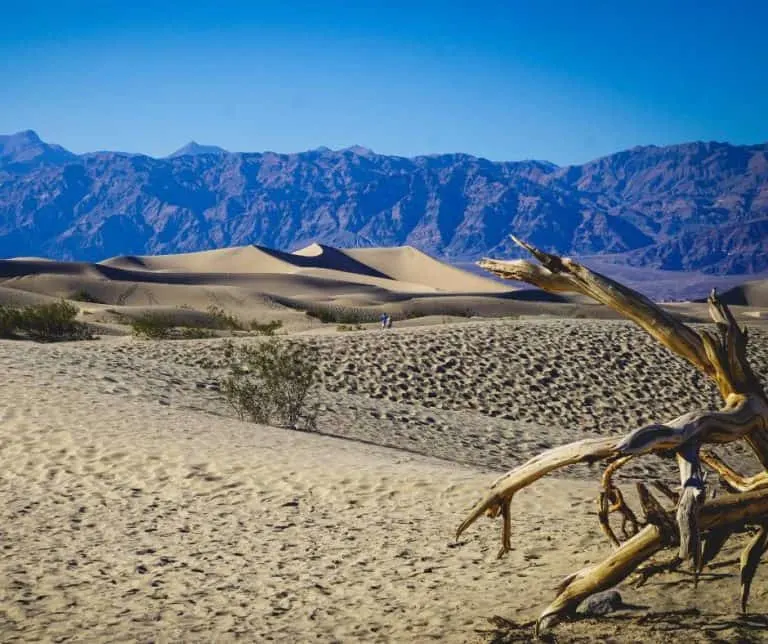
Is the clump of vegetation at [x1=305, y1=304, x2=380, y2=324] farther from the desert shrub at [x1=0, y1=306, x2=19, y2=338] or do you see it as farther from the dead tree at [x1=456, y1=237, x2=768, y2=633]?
the dead tree at [x1=456, y1=237, x2=768, y2=633]

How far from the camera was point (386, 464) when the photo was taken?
34.8 ft

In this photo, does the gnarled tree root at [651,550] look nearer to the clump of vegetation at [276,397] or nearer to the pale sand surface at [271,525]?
the pale sand surface at [271,525]

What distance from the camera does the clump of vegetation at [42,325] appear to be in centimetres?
2573

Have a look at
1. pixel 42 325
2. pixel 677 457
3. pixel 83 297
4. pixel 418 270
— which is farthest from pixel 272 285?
pixel 677 457

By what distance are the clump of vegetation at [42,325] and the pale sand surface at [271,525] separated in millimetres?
8814

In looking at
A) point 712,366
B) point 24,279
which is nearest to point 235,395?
point 712,366

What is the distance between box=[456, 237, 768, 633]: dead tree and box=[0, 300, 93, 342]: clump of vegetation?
22.2m

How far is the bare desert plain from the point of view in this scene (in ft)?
19.4

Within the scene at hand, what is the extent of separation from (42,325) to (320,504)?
1996 centimetres

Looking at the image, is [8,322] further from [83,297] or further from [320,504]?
[83,297]

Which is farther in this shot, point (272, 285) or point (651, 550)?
point (272, 285)

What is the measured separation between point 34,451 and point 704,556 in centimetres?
750

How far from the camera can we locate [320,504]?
8.89 meters

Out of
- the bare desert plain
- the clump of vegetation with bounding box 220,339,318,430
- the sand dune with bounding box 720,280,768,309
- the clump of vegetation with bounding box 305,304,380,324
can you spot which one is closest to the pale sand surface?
the bare desert plain
